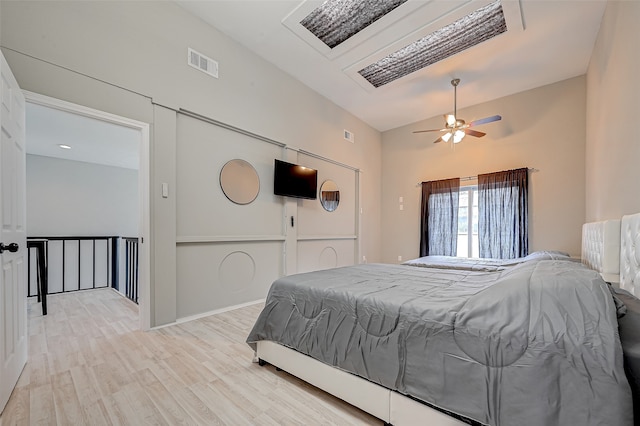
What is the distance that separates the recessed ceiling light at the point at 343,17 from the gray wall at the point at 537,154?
315 cm

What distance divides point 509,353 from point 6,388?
263cm

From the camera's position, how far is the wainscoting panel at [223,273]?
2.94 meters

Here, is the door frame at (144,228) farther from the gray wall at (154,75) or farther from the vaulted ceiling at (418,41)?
the vaulted ceiling at (418,41)

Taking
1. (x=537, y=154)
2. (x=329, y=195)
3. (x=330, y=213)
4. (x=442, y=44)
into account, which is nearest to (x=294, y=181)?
(x=329, y=195)

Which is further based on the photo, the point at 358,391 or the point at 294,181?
the point at 294,181

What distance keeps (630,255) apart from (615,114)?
57.9 inches

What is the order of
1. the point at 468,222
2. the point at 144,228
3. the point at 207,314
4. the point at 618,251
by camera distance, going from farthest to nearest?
1. the point at 468,222
2. the point at 207,314
3. the point at 144,228
4. the point at 618,251

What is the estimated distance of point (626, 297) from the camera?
144 centimetres

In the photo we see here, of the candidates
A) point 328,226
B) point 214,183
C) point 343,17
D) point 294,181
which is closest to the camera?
point 343,17

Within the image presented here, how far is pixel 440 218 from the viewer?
5.26m

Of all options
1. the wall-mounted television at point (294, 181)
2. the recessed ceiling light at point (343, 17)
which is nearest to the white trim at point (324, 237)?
the wall-mounted television at point (294, 181)

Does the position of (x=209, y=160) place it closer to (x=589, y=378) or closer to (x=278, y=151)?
(x=278, y=151)

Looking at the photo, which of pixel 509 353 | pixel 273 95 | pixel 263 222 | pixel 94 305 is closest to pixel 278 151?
pixel 273 95

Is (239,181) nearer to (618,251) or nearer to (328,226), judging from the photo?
(328,226)
